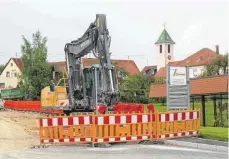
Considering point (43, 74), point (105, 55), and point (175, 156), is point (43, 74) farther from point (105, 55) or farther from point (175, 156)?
point (175, 156)

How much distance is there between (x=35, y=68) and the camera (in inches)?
2697

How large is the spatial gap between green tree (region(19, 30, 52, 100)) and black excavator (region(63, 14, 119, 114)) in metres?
43.0

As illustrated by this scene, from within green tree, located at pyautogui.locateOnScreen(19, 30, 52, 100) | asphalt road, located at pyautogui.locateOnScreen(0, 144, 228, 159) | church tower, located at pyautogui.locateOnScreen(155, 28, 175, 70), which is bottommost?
asphalt road, located at pyautogui.locateOnScreen(0, 144, 228, 159)

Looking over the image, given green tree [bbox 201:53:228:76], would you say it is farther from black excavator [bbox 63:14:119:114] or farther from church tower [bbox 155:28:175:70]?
church tower [bbox 155:28:175:70]

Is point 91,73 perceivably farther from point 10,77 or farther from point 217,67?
point 10,77

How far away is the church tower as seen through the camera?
410ft

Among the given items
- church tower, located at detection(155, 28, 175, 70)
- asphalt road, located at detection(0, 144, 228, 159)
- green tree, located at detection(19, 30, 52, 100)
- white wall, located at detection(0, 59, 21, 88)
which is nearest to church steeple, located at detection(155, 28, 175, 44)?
church tower, located at detection(155, 28, 175, 70)

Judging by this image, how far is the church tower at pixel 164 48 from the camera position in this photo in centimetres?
12494

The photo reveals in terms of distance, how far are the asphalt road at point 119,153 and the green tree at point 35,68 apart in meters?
54.2

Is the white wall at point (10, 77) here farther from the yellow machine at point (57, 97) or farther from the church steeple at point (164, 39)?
the yellow machine at point (57, 97)

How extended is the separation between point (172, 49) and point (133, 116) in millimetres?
115873

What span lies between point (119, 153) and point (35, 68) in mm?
57170

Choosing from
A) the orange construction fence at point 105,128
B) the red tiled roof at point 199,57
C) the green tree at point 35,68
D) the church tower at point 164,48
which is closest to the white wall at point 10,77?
the green tree at point 35,68

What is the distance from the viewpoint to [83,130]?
14.9 m
